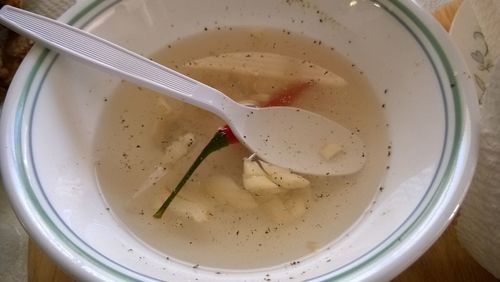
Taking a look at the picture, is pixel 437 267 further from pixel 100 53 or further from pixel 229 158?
pixel 100 53

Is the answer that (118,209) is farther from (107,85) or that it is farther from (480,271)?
(480,271)

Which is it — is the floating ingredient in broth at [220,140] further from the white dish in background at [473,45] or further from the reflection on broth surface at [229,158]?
the white dish in background at [473,45]

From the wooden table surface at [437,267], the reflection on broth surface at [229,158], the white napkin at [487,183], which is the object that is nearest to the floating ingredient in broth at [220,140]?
the reflection on broth surface at [229,158]

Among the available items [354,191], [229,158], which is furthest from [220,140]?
[354,191]

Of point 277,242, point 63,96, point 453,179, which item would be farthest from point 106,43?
point 453,179

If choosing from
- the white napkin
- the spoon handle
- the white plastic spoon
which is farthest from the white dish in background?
the spoon handle

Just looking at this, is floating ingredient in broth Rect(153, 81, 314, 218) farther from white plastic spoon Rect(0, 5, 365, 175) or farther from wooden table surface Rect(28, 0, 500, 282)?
wooden table surface Rect(28, 0, 500, 282)
